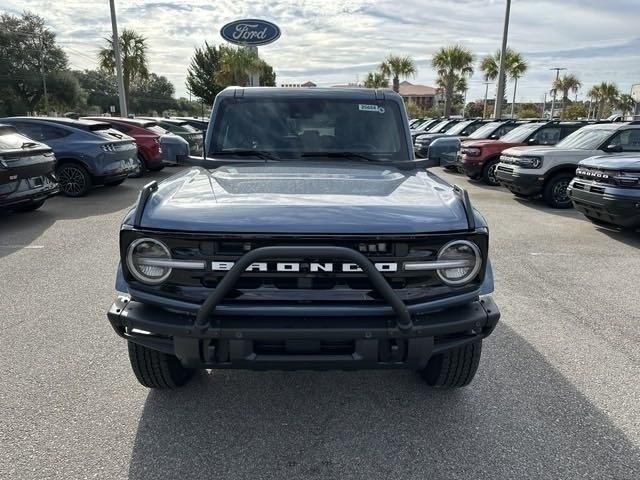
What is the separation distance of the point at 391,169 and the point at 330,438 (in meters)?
1.81

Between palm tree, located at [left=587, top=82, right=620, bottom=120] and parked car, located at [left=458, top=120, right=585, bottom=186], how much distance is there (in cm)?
5502

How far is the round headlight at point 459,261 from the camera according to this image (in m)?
2.43

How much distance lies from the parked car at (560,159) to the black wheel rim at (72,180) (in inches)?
352

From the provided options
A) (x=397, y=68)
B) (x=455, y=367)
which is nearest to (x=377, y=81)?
(x=397, y=68)

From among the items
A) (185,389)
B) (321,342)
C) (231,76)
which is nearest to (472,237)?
(321,342)

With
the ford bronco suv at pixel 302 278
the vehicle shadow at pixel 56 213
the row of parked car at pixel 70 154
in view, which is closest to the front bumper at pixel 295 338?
the ford bronco suv at pixel 302 278

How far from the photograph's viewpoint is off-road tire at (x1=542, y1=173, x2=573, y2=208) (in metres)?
9.70

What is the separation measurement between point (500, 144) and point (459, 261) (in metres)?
11.1

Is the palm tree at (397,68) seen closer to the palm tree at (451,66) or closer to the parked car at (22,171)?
the palm tree at (451,66)

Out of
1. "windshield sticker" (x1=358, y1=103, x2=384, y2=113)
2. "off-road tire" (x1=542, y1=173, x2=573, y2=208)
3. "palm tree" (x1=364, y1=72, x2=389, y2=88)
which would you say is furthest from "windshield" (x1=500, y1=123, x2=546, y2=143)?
"palm tree" (x1=364, y1=72, x2=389, y2=88)

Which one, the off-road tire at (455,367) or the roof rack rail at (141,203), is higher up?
the roof rack rail at (141,203)

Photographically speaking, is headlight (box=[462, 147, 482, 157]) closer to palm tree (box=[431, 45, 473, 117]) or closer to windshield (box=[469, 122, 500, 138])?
windshield (box=[469, 122, 500, 138])

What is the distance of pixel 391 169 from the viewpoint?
3432mm

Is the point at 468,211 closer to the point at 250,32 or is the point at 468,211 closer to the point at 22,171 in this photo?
the point at 22,171
